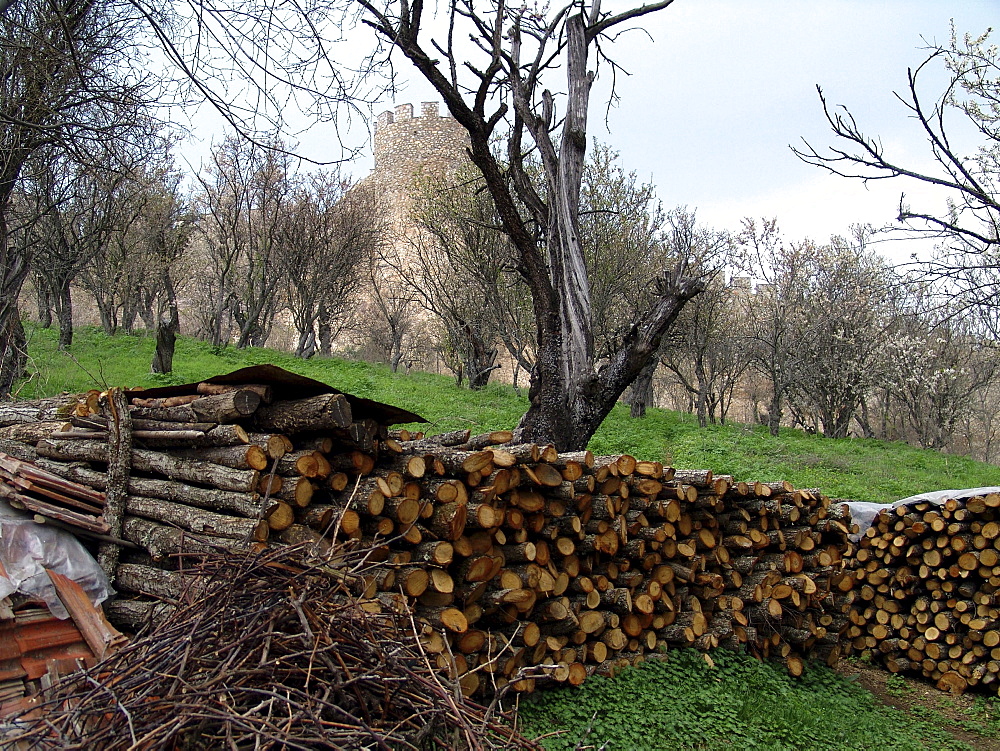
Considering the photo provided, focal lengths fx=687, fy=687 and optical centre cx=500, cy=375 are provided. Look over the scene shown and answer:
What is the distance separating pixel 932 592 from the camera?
5.99 meters

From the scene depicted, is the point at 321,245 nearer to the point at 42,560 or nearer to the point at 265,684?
the point at 42,560

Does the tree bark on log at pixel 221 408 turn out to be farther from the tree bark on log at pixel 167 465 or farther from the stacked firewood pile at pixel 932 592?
the stacked firewood pile at pixel 932 592

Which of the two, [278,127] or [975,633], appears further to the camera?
[975,633]

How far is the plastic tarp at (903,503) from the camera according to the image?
5.89 metres

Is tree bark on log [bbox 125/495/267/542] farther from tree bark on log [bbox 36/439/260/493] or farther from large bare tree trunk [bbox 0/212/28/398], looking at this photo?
large bare tree trunk [bbox 0/212/28/398]

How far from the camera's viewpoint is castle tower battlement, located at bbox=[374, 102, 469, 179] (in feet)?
92.8

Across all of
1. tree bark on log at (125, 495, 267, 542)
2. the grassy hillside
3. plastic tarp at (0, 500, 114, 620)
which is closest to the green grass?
tree bark on log at (125, 495, 267, 542)

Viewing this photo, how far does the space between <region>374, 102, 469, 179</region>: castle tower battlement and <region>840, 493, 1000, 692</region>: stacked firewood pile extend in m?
24.1

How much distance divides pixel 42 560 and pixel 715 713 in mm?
3871

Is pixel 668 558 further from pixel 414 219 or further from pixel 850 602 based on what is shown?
pixel 414 219

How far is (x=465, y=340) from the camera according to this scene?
1727 centimetres

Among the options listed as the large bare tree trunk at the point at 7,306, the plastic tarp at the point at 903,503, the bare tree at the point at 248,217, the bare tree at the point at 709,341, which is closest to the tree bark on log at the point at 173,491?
the large bare tree trunk at the point at 7,306

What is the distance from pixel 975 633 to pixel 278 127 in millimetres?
6557

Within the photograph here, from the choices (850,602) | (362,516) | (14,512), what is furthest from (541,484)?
(850,602)
